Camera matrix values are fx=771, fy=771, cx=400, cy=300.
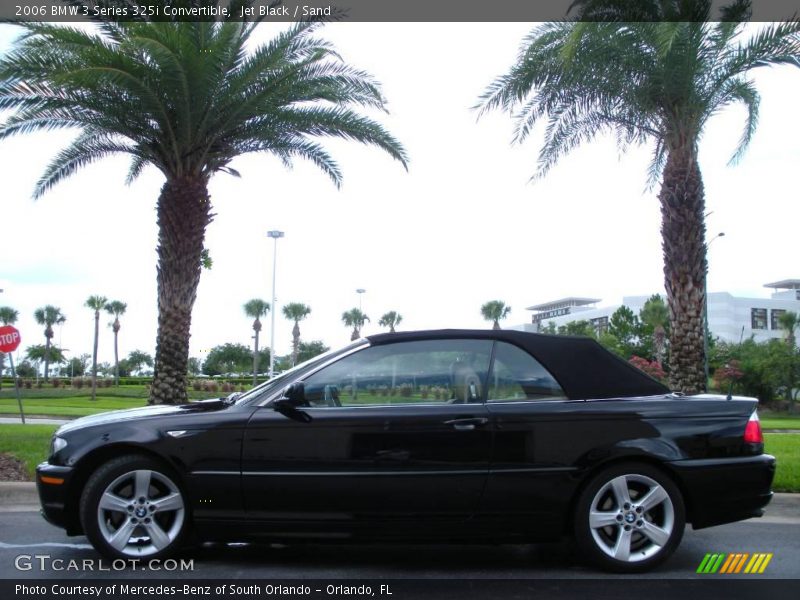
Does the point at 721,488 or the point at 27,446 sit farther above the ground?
the point at 721,488

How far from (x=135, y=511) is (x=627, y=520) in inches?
121

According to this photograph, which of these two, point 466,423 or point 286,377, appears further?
point 286,377

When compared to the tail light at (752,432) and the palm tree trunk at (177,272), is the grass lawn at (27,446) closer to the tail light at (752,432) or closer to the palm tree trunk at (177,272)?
the palm tree trunk at (177,272)

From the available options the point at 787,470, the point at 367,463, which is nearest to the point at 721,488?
the point at 367,463

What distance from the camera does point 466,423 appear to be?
4.80 meters

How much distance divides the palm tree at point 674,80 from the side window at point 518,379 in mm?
7730

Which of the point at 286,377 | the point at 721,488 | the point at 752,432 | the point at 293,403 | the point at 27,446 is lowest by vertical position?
the point at 27,446

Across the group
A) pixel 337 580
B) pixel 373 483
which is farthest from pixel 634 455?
pixel 337 580

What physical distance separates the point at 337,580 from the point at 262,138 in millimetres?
10681

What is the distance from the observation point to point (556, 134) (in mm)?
14953

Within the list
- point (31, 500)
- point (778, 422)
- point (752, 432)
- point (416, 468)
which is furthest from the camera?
point (778, 422)

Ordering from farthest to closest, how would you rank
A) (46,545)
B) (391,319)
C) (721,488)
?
1. (391,319)
2. (46,545)
3. (721,488)

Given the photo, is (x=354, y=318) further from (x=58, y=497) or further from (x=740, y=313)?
(x=58, y=497)

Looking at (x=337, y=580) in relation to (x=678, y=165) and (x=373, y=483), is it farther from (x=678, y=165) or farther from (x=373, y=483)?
(x=678, y=165)
